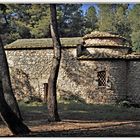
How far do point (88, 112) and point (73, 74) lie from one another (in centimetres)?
381

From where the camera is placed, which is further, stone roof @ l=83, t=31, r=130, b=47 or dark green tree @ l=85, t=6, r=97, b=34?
stone roof @ l=83, t=31, r=130, b=47

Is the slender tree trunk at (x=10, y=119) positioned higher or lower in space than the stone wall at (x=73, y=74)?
higher

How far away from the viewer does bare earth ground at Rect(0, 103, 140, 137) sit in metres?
6.92

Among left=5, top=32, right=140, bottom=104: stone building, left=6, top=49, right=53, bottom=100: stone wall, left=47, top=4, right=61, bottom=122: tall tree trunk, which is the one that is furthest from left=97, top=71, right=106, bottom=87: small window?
left=47, top=4, right=61, bottom=122: tall tree trunk

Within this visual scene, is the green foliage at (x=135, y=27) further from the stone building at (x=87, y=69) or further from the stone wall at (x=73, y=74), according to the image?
the stone wall at (x=73, y=74)

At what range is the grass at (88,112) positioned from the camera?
→ 25.8 ft

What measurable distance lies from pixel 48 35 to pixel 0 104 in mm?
2186

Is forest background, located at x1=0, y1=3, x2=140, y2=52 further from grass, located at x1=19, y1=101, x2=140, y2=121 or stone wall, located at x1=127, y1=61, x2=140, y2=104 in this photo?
stone wall, located at x1=127, y1=61, x2=140, y2=104

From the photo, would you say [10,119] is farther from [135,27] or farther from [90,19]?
[135,27]

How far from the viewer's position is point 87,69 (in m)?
12.0

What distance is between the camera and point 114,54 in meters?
11.7

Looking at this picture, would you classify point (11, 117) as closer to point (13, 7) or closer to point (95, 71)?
point (13, 7)

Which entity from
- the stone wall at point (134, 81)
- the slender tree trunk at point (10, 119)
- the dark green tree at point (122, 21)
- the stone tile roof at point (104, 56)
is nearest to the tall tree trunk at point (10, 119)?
the slender tree trunk at point (10, 119)

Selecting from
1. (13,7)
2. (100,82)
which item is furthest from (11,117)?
(100,82)
